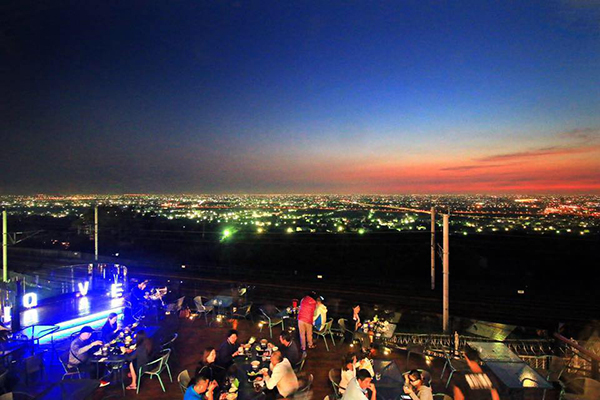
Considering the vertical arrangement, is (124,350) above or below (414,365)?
above

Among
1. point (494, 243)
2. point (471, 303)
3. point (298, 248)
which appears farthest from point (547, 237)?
point (471, 303)

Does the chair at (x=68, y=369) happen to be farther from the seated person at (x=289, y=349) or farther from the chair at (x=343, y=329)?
the chair at (x=343, y=329)

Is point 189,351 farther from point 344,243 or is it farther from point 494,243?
point 494,243

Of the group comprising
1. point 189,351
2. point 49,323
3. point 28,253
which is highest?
point 49,323

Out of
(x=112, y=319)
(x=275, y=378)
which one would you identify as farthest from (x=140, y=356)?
(x=275, y=378)

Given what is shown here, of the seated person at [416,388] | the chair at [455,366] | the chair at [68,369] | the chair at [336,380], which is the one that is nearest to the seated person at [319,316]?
the chair at [336,380]

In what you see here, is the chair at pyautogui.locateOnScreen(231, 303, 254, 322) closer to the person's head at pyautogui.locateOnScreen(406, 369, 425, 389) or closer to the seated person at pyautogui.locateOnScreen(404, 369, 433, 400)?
the seated person at pyautogui.locateOnScreen(404, 369, 433, 400)
